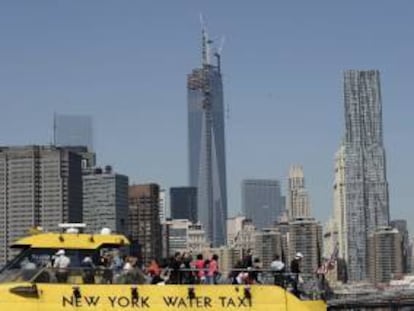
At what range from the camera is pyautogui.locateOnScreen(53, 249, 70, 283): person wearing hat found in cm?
1720

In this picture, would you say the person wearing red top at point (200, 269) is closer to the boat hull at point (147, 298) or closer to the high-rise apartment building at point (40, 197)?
the boat hull at point (147, 298)

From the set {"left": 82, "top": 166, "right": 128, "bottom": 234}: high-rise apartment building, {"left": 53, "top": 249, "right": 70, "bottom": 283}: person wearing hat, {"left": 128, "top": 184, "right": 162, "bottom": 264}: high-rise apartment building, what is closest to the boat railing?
{"left": 53, "top": 249, "right": 70, "bottom": 283}: person wearing hat

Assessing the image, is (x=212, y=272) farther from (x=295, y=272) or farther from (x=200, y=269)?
(x=295, y=272)

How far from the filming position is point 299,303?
18297mm

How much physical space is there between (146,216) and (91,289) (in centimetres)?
14174

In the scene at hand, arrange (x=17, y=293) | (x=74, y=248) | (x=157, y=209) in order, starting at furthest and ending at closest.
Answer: (x=157, y=209)
(x=74, y=248)
(x=17, y=293)

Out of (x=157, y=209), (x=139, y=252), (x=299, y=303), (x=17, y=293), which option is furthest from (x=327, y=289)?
(x=157, y=209)

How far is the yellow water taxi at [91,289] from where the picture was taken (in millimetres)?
16844

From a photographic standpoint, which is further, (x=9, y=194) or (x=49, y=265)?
(x=9, y=194)

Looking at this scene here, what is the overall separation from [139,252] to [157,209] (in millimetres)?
151046

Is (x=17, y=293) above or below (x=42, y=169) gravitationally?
below

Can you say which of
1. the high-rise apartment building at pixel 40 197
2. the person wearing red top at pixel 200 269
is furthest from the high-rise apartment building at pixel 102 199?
the person wearing red top at pixel 200 269

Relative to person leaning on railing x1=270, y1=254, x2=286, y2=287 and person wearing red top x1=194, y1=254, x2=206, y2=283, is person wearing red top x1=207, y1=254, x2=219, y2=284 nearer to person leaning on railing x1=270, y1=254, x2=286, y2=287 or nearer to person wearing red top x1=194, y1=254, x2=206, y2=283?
person wearing red top x1=194, y1=254, x2=206, y2=283

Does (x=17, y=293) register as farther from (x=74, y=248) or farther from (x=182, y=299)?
(x=182, y=299)
